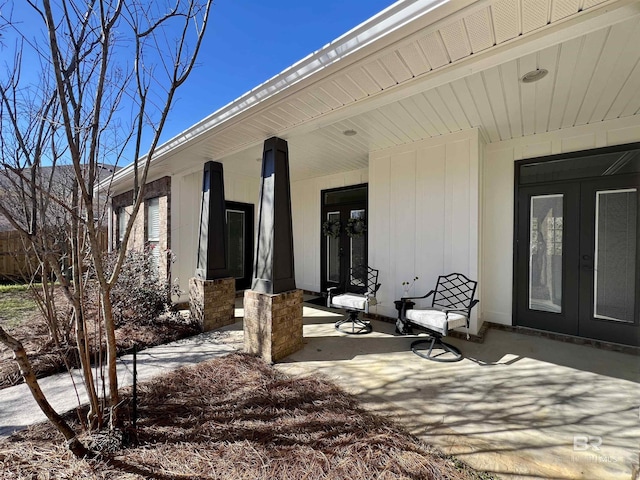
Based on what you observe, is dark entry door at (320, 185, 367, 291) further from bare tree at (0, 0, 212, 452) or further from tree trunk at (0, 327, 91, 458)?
tree trunk at (0, 327, 91, 458)

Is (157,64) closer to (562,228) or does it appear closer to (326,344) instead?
(326,344)

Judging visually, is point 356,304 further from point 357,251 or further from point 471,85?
point 471,85

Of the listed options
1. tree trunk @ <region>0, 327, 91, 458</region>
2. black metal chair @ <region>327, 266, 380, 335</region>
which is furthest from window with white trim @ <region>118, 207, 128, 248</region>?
tree trunk @ <region>0, 327, 91, 458</region>

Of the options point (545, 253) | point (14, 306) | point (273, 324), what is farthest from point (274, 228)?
point (14, 306)

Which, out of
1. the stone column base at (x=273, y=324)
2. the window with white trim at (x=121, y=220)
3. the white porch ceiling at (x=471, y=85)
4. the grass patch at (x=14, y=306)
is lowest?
the grass patch at (x=14, y=306)

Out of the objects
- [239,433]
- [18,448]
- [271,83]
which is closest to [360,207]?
[271,83]

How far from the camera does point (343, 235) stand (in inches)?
241

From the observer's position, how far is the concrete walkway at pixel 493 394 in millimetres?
1729

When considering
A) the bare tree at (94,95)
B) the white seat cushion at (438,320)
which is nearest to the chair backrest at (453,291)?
the white seat cushion at (438,320)

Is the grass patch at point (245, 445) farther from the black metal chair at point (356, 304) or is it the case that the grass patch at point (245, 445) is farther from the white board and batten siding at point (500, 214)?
the white board and batten siding at point (500, 214)

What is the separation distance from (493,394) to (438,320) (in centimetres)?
85

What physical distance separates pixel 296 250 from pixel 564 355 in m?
5.35

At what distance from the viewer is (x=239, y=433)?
188 cm

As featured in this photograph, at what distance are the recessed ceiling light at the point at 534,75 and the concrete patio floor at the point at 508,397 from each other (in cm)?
294
